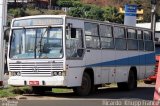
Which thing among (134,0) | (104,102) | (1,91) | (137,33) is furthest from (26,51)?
(134,0)

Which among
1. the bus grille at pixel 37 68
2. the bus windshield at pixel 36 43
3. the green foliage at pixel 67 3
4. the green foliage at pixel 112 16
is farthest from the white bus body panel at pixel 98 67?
the green foliage at pixel 67 3

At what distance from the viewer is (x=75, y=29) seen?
61.7 ft

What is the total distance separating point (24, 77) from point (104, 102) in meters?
3.38

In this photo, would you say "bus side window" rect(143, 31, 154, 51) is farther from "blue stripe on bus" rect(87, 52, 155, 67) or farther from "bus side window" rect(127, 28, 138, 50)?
"bus side window" rect(127, 28, 138, 50)

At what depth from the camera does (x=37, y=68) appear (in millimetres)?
18344

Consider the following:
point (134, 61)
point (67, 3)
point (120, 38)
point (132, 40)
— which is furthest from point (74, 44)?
point (67, 3)

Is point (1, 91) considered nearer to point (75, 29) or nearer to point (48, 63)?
point (48, 63)

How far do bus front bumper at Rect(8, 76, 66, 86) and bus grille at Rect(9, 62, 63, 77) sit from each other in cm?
16

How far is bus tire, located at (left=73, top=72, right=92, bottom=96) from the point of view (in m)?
19.3

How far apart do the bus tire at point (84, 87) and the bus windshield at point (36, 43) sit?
1.81 m

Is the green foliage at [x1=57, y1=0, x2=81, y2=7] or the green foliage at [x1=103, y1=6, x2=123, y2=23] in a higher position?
the green foliage at [x1=57, y1=0, x2=81, y2=7]

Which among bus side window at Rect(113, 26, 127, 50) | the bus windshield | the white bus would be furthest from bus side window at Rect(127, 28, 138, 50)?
the bus windshield

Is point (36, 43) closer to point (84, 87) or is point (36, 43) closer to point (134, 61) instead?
point (84, 87)

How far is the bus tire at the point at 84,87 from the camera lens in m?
19.3
